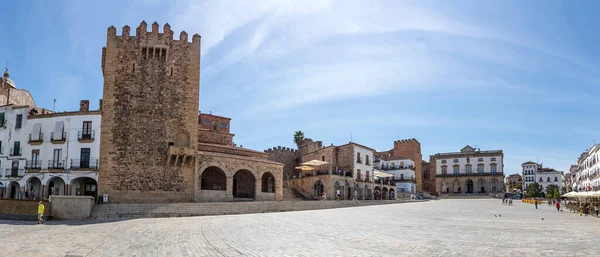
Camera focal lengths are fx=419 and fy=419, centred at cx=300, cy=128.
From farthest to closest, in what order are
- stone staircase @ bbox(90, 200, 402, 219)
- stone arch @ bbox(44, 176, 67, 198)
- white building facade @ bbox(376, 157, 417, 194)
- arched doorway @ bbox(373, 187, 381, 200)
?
white building facade @ bbox(376, 157, 417, 194) < arched doorway @ bbox(373, 187, 381, 200) < stone arch @ bbox(44, 176, 67, 198) < stone staircase @ bbox(90, 200, 402, 219)

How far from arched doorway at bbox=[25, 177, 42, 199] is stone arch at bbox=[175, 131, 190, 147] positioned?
12.8 m

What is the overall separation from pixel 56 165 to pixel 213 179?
12.4 metres

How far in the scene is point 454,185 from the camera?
3073 inches

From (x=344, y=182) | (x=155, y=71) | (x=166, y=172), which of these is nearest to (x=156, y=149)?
(x=166, y=172)

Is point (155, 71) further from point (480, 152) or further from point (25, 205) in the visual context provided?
→ point (480, 152)

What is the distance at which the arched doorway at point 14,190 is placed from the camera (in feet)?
116

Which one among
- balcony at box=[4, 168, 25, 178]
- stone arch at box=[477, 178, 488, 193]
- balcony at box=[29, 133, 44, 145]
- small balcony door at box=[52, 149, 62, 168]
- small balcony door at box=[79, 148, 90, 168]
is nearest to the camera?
small balcony door at box=[79, 148, 90, 168]

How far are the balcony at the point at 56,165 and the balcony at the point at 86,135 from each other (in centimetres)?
257

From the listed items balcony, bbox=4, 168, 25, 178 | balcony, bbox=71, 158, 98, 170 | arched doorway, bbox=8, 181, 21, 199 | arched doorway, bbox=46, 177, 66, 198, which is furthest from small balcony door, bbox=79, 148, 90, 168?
arched doorway, bbox=8, 181, 21, 199

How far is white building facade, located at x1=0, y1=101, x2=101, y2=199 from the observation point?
1291 inches

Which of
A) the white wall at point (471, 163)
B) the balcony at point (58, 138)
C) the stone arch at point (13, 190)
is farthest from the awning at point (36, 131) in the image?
the white wall at point (471, 163)

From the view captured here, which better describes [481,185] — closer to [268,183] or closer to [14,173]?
[268,183]

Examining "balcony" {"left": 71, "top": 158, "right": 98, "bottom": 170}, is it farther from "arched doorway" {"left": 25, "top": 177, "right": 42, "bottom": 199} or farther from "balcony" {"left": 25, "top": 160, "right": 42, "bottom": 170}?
"arched doorway" {"left": 25, "top": 177, "right": 42, "bottom": 199}

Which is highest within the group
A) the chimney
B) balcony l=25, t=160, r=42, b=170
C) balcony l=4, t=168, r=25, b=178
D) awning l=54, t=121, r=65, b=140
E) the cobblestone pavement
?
the chimney
